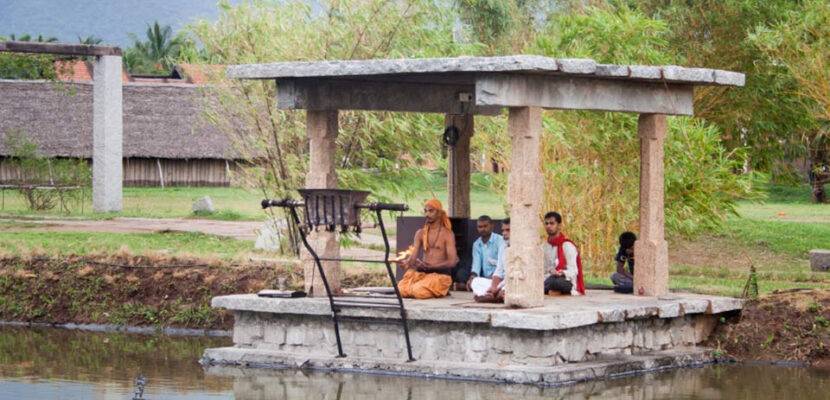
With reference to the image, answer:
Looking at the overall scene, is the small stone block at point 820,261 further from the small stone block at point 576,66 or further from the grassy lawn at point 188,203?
the small stone block at point 576,66

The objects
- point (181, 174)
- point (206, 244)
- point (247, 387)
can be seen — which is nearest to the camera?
point (247, 387)

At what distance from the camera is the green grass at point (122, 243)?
2061cm

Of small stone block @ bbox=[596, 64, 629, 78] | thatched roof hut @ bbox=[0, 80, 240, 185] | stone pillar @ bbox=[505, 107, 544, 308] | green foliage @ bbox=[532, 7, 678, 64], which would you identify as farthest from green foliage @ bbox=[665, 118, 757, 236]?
thatched roof hut @ bbox=[0, 80, 240, 185]

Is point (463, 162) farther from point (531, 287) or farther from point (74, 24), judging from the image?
point (74, 24)

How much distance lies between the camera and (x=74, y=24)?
176750 millimetres

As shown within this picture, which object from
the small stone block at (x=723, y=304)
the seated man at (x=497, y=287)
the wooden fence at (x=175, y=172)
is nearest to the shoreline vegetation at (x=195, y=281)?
the small stone block at (x=723, y=304)

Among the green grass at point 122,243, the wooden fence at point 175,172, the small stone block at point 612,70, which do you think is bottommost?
the green grass at point 122,243

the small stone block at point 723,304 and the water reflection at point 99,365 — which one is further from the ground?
the small stone block at point 723,304

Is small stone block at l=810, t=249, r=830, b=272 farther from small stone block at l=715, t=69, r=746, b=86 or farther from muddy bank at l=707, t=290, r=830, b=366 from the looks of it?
small stone block at l=715, t=69, r=746, b=86

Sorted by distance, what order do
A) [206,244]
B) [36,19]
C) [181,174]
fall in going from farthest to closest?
[36,19], [181,174], [206,244]

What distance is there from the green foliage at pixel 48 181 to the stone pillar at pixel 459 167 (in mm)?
15478

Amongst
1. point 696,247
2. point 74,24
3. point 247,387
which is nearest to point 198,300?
point 247,387

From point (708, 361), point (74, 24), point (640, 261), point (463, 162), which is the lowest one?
point (708, 361)

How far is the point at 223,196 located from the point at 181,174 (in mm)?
4134
